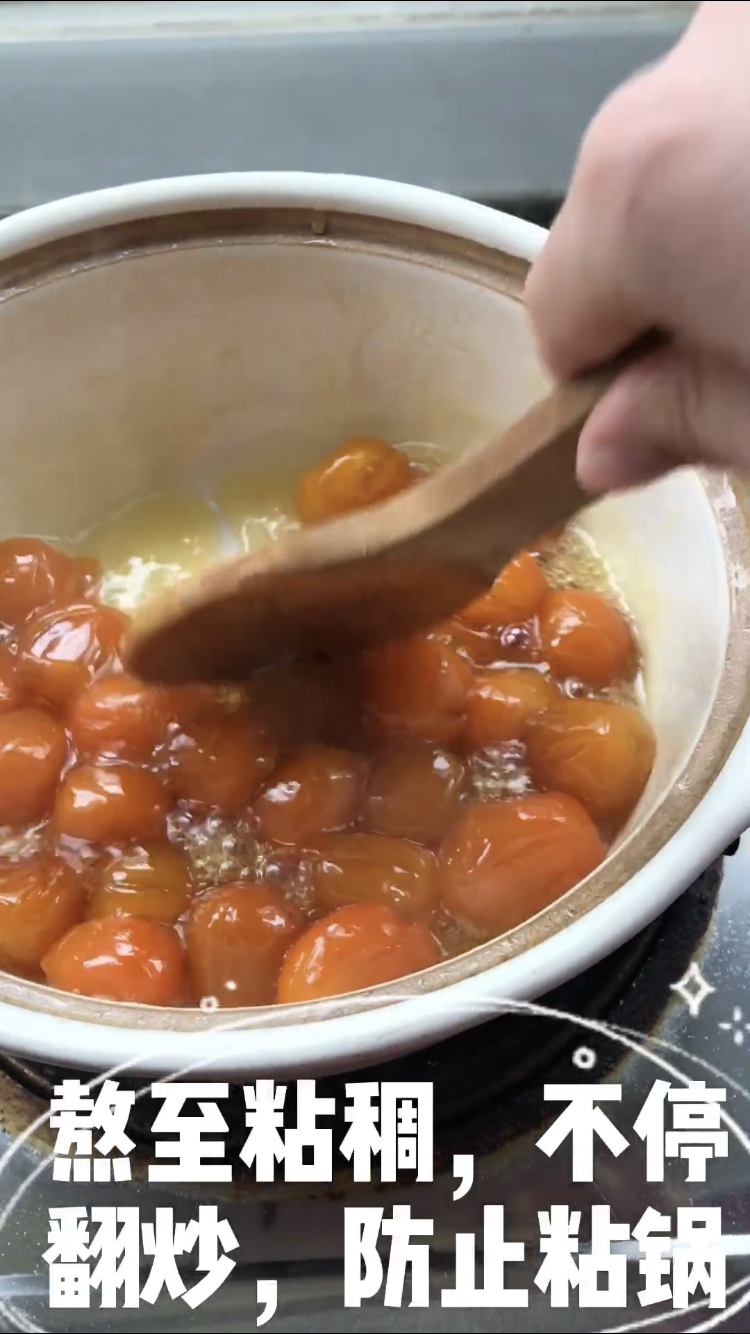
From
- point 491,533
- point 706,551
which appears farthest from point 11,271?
point 706,551

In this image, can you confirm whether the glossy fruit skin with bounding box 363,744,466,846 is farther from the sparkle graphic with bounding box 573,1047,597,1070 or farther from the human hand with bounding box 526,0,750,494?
the human hand with bounding box 526,0,750,494

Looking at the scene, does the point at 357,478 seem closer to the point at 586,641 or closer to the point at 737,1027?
the point at 586,641

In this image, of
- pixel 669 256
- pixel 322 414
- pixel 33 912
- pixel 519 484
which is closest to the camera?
pixel 669 256

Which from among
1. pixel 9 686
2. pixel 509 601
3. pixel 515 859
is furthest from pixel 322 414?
pixel 515 859

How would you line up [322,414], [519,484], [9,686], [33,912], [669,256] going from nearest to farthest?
[669,256] < [519,484] < [33,912] < [9,686] < [322,414]

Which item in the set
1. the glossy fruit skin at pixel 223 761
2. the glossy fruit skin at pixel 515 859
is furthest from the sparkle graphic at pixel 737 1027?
the glossy fruit skin at pixel 223 761

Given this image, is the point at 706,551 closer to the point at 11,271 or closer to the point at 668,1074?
the point at 668,1074

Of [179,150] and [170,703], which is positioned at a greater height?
[179,150]
